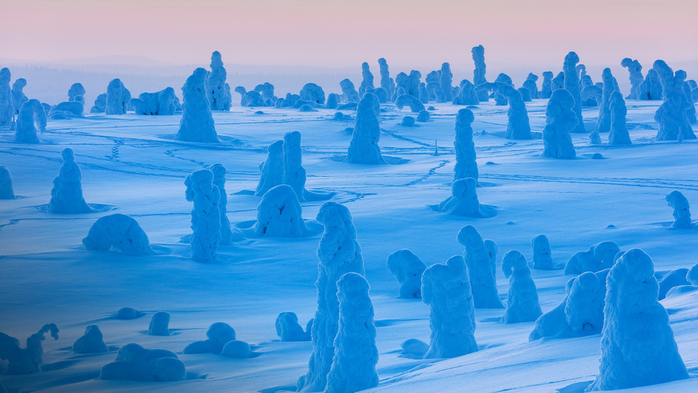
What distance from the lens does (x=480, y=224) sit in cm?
1630

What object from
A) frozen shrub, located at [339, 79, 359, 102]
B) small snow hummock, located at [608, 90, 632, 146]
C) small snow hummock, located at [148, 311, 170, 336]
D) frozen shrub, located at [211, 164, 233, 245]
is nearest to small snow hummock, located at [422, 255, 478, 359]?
small snow hummock, located at [148, 311, 170, 336]

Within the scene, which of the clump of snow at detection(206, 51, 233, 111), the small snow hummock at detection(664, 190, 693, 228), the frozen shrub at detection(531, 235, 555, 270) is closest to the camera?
the frozen shrub at detection(531, 235, 555, 270)

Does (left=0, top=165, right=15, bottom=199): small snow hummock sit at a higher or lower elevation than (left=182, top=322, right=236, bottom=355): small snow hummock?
higher

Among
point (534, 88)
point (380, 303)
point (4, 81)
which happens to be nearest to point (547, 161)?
point (380, 303)

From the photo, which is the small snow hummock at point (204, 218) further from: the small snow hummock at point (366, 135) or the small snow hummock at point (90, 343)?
the small snow hummock at point (366, 135)

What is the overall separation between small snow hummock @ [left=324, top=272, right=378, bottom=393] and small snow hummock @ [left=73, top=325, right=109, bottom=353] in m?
2.96

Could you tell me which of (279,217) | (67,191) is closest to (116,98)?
(67,191)

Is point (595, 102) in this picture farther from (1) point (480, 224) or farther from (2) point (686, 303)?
(2) point (686, 303)

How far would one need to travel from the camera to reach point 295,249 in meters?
14.2

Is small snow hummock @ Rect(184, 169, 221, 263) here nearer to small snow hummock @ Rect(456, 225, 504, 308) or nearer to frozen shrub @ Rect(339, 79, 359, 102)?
small snow hummock @ Rect(456, 225, 504, 308)

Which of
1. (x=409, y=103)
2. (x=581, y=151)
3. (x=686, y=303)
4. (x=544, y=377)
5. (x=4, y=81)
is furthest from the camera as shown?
(x=409, y=103)

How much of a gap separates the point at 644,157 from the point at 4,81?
1094 inches

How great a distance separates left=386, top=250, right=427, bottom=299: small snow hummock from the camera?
11438 mm

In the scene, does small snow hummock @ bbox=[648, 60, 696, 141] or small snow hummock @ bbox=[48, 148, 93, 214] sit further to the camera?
small snow hummock @ bbox=[648, 60, 696, 141]
